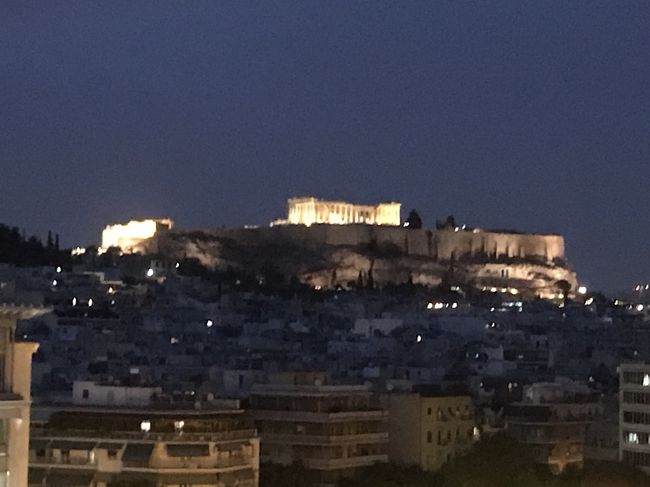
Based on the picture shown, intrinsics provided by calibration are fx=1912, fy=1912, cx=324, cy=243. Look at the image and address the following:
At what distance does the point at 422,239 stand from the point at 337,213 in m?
7.35

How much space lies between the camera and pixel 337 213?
140m

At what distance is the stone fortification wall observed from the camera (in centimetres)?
13088

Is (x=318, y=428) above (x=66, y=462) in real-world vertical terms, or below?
above

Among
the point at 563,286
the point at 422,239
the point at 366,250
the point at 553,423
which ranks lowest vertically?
the point at 553,423

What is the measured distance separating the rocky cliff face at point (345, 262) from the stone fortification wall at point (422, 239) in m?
0.15

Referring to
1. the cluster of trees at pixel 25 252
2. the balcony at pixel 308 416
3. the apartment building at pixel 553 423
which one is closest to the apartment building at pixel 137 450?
the balcony at pixel 308 416

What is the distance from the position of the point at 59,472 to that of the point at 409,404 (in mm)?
11060

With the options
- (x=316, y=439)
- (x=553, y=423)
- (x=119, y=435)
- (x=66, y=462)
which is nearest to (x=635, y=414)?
(x=553, y=423)

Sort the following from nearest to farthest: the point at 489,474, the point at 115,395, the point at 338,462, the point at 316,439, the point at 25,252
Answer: the point at 115,395 → the point at 316,439 → the point at 338,462 → the point at 489,474 → the point at 25,252

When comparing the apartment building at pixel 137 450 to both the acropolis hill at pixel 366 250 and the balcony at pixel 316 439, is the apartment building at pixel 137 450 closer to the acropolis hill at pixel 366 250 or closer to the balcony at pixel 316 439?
the balcony at pixel 316 439

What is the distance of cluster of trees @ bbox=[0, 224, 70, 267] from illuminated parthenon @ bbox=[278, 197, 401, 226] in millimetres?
22249

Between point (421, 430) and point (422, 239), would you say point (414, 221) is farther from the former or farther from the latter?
point (421, 430)

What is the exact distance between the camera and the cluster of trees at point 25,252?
362 ft

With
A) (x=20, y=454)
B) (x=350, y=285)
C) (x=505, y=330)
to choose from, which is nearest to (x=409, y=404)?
(x=20, y=454)
